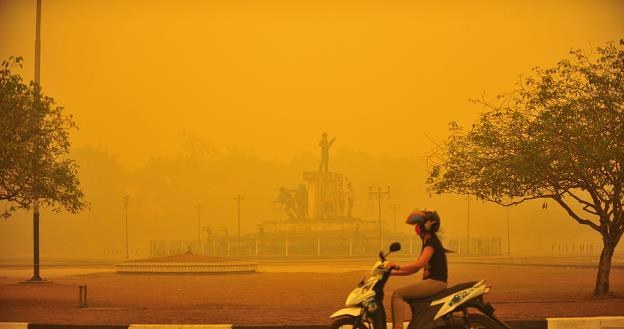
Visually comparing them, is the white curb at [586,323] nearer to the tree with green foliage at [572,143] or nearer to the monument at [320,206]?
the tree with green foliage at [572,143]

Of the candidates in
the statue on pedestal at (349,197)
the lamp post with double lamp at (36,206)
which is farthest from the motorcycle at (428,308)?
the statue on pedestal at (349,197)

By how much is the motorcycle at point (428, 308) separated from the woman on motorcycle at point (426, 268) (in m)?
0.07

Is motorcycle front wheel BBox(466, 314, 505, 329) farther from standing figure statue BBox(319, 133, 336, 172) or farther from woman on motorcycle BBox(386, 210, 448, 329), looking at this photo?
standing figure statue BBox(319, 133, 336, 172)

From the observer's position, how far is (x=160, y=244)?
27.4 metres

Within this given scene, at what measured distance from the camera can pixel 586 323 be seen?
1147 cm

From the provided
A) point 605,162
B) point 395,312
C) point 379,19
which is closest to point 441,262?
point 395,312

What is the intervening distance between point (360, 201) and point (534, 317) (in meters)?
17.3

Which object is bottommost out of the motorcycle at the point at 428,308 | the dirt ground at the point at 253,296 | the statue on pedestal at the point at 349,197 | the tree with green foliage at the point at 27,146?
the dirt ground at the point at 253,296

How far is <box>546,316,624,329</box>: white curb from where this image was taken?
1138 centimetres

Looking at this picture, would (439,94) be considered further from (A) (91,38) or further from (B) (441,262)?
(B) (441,262)

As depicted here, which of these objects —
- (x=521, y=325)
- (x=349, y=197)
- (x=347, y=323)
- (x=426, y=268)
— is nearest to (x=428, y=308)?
(x=426, y=268)

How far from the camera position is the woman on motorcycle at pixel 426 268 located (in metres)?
8.34

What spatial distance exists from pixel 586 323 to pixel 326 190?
20893 mm

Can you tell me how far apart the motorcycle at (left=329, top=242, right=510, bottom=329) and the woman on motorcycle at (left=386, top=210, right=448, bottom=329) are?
68 mm
